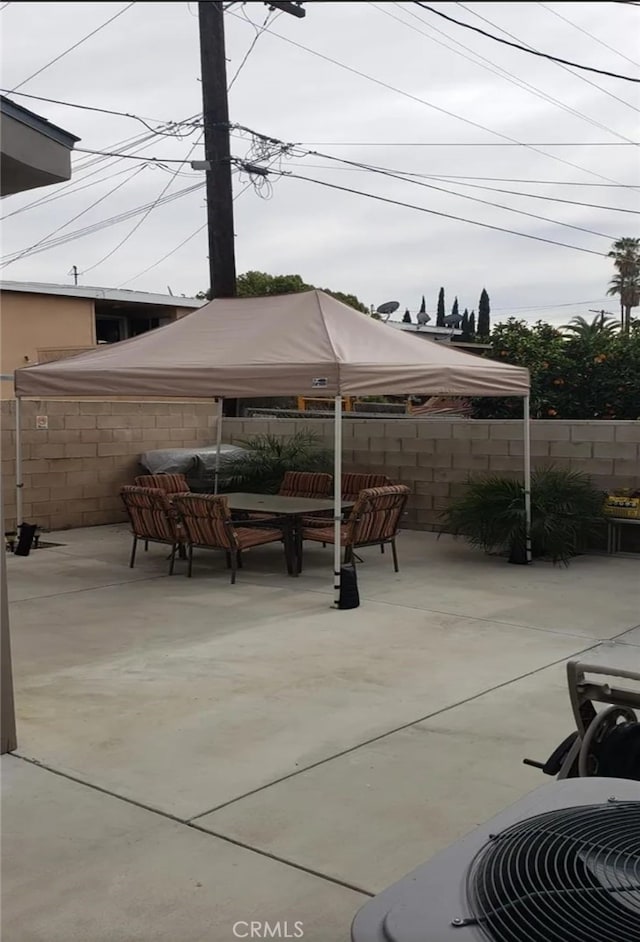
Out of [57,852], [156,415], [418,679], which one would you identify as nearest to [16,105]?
[57,852]

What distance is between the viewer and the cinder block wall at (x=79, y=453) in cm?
1216

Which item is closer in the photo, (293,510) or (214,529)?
(214,529)

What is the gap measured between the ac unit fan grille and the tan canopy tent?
6.13m

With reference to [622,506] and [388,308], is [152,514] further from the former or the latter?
[388,308]

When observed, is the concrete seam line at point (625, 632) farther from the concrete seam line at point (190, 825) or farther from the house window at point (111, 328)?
the house window at point (111, 328)

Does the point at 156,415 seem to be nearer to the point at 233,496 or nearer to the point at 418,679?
the point at 233,496

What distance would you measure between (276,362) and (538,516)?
11.7ft

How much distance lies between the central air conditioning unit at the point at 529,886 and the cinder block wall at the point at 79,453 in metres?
10.7

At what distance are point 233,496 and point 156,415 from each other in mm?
4004

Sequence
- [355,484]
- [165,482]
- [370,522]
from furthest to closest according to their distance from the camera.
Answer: [355,484] → [165,482] → [370,522]

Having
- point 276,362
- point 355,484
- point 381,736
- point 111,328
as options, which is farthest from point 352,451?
point 111,328

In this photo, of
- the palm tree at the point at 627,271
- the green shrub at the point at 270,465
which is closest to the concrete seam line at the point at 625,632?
the green shrub at the point at 270,465

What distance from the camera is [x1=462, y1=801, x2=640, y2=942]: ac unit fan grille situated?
56.8 inches

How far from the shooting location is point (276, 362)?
27.2 ft
